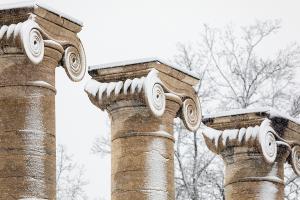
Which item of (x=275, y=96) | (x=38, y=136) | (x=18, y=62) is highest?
(x=275, y=96)

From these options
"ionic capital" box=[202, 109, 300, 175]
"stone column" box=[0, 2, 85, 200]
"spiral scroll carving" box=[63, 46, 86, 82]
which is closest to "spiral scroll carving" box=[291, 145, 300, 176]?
"ionic capital" box=[202, 109, 300, 175]

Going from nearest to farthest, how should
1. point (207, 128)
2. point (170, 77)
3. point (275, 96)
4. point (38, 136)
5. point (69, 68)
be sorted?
1. point (38, 136)
2. point (69, 68)
3. point (170, 77)
4. point (207, 128)
5. point (275, 96)

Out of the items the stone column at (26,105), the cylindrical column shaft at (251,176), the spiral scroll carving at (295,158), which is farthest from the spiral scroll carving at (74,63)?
the spiral scroll carving at (295,158)

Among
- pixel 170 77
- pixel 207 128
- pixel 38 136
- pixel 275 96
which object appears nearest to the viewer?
pixel 38 136

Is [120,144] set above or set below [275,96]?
below

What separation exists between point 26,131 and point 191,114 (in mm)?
6781

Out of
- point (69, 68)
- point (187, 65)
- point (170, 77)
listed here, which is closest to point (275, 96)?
point (187, 65)

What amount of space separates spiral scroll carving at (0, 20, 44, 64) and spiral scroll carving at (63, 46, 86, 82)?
154cm

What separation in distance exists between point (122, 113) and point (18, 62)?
4048 mm

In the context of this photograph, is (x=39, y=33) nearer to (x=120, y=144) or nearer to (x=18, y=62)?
(x=18, y=62)

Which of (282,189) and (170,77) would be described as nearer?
(170,77)

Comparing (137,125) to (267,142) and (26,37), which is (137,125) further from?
(26,37)

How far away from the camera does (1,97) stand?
2297cm

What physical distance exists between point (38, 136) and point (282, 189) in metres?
8.95
